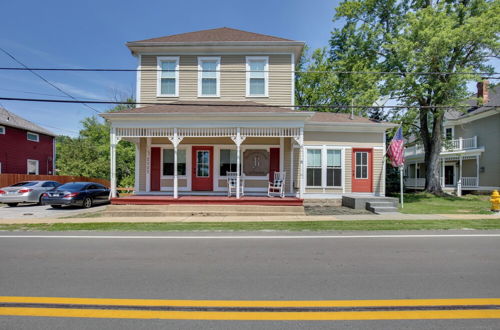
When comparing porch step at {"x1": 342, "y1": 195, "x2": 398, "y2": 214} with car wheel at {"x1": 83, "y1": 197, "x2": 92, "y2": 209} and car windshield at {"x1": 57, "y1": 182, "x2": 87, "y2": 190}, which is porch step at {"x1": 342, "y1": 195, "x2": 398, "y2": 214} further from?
car windshield at {"x1": 57, "y1": 182, "x2": 87, "y2": 190}

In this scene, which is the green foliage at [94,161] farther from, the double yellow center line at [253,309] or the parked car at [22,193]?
the double yellow center line at [253,309]

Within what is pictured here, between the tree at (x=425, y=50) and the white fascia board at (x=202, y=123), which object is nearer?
the white fascia board at (x=202, y=123)

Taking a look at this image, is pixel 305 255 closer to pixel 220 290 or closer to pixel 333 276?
pixel 333 276

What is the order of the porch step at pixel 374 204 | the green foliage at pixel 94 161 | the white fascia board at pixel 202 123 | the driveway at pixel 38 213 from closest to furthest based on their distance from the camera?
the driveway at pixel 38 213
the porch step at pixel 374 204
the white fascia board at pixel 202 123
the green foliage at pixel 94 161

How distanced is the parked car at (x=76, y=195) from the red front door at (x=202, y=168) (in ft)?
19.6

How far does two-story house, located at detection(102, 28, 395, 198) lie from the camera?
14539 mm

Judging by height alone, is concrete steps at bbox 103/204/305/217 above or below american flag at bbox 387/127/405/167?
below

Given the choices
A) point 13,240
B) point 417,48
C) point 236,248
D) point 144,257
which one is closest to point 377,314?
point 236,248

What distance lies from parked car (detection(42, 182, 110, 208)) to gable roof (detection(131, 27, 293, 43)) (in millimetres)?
8733

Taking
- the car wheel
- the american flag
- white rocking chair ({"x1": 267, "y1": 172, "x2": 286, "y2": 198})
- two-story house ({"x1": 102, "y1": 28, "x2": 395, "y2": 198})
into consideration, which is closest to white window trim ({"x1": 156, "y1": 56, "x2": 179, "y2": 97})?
two-story house ({"x1": 102, "y1": 28, "x2": 395, "y2": 198})

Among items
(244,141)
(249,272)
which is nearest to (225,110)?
(244,141)

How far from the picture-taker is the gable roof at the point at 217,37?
588 inches

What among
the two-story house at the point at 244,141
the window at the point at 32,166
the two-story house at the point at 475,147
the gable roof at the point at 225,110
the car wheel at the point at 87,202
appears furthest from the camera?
the window at the point at 32,166

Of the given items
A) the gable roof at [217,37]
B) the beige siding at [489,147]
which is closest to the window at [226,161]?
the gable roof at [217,37]
